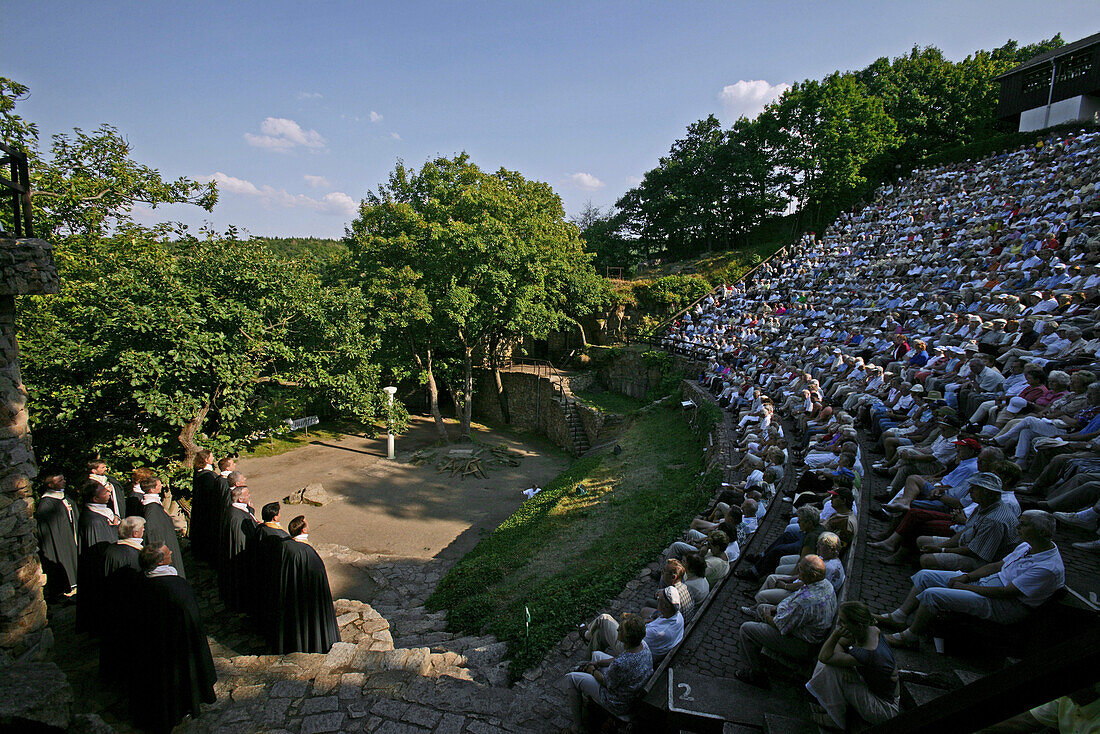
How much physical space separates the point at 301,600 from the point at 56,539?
3.33 m

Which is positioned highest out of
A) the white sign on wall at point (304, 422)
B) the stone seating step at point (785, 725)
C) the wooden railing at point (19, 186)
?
the wooden railing at point (19, 186)

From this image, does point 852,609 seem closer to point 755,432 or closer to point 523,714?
point 523,714

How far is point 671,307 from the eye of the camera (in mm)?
27594

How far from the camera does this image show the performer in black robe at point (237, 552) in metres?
6.68

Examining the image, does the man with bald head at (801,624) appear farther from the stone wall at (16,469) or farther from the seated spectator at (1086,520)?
the stone wall at (16,469)

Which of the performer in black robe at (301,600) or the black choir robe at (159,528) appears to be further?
the black choir robe at (159,528)

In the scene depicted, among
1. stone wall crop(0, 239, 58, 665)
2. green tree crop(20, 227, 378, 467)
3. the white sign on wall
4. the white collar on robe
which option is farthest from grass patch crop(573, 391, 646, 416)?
stone wall crop(0, 239, 58, 665)

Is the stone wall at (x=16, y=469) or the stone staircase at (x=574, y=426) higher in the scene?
the stone wall at (x=16, y=469)

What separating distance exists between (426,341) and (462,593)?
44.8 feet

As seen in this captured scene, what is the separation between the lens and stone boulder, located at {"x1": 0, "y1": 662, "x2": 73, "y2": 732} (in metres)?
3.72

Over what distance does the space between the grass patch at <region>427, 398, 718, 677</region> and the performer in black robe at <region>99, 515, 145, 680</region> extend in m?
3.72

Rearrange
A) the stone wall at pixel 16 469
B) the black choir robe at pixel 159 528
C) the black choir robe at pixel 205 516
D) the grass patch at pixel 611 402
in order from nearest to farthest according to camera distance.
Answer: the stone wall at pixel 16 469, the black choir robe at pixel 159 528, the black choir robe at pixel 205 516, the grass patch at pixel 611 402

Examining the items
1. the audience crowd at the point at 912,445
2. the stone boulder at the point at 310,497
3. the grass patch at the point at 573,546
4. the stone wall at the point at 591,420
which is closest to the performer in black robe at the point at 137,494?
the grass patch at the point at 573,546

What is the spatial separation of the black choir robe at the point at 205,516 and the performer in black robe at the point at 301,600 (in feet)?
8.75
